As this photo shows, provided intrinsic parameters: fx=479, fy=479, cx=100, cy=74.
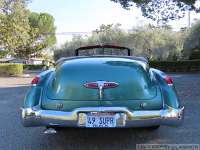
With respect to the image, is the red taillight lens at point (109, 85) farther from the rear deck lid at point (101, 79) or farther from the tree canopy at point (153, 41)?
the tree canopy at point (153, 41)

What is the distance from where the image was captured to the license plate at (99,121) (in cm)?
581

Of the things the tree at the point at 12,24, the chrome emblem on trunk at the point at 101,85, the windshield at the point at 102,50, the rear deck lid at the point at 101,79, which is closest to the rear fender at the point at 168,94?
the rear deck lid at the point at 101,79

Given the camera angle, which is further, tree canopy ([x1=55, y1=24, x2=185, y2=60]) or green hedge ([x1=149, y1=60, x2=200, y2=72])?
tree canopy ([x1=55, y1=24, x2=185, y2=60])

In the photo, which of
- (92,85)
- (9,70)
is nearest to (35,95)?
(92,85)

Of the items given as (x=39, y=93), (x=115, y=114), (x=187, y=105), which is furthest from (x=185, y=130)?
(x=187, y=105)

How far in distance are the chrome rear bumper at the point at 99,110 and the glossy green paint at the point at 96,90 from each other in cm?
8

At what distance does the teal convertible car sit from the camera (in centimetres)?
584

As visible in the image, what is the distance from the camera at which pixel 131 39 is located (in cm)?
7056

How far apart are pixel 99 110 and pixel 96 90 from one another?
0.31 m

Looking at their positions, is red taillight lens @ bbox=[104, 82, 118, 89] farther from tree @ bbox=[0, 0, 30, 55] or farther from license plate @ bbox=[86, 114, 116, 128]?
tree @ bbox=[0, 0, 30, 55]

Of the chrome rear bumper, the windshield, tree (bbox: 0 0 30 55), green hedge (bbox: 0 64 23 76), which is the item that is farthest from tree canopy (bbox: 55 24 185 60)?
the chrome rear bumper

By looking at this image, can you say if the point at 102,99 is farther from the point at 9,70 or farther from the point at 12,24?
the point at 12,24

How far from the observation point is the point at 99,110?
230 inches

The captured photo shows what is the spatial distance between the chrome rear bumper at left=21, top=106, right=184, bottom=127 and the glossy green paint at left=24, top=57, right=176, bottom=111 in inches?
3.2
